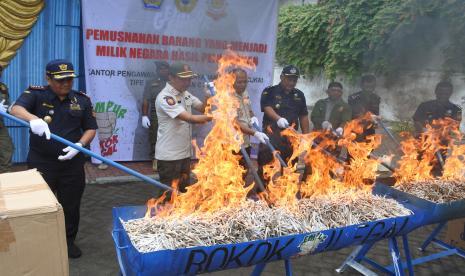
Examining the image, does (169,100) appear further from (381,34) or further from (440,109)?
(381,34)

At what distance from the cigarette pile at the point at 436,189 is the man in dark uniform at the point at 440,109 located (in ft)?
7.57

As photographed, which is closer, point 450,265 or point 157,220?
point 157,220

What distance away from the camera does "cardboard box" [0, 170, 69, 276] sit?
7.34 feet

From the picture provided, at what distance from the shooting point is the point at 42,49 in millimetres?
6785

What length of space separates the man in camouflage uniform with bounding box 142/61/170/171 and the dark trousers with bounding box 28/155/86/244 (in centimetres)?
289

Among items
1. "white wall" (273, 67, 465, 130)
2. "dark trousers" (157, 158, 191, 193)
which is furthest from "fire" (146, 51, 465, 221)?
"white wall" (273, 67, 465, 130)

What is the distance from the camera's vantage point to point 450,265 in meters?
4.68

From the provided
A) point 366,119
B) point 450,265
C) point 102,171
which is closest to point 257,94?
point 366,119

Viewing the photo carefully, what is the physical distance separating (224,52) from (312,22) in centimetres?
984

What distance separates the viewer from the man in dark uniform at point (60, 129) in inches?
148

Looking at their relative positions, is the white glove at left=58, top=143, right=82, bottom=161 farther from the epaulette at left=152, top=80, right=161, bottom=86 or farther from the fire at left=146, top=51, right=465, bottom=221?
the epaulette at left=152, top=80, right=161, bottom=86

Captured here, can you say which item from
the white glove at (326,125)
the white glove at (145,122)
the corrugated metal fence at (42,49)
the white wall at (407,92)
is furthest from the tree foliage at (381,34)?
the corrugated metal fence at (42,49)

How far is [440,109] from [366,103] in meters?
1.10

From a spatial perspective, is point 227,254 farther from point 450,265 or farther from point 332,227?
point 450,265
